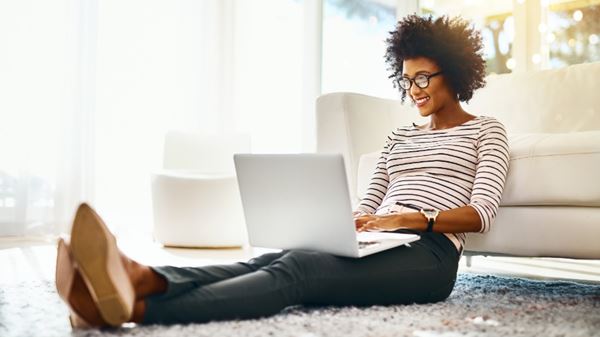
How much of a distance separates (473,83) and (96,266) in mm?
1201

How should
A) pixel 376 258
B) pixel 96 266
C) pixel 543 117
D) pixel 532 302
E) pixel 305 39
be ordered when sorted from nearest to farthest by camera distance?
pixel 96 266 < pixel 376 258 < pixel 532 302 < pixel 543 117 < pixel 305 39

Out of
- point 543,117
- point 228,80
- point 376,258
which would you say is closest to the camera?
point 376,258

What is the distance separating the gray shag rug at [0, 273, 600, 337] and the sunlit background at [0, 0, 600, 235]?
2003 mm

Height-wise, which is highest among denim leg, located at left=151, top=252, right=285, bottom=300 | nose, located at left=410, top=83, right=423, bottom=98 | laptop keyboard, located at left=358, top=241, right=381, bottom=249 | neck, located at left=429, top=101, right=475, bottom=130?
nose, located at left=410, top=83, right=423, bottom=98

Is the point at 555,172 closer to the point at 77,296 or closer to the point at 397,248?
the point at 397,248

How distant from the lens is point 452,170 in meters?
1.68

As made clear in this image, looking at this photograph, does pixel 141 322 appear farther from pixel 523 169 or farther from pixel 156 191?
pixel 156 191

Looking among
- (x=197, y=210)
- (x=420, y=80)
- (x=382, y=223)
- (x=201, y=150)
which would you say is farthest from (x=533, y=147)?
(x=201, y=150)

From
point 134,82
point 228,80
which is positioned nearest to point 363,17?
point 228,80

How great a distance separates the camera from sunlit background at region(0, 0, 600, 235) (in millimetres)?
3672

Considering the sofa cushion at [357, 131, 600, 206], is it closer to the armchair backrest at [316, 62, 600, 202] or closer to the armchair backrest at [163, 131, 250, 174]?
the armchair backrest at [316, 62, 600, 202]

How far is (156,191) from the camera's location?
11.6 ft

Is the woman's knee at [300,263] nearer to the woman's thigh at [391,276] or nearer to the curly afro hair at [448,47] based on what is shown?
the woman's thigh at [391,276]

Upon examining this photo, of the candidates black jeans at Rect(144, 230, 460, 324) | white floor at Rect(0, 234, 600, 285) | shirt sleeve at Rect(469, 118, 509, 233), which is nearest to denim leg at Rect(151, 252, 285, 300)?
black jeans at Rect(144, 230, 460, 324)
